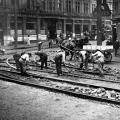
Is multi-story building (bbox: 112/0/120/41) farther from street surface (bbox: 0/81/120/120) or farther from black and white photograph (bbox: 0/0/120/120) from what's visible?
street surface (bbox: 0/81/120/120)

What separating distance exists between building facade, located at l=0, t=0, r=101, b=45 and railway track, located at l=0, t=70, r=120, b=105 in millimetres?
20950

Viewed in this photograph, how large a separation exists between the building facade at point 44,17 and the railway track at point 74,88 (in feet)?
68.7

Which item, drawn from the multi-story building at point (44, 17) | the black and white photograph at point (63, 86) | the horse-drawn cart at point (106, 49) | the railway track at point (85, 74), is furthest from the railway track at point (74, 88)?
the multi-story building at point (44, 17)

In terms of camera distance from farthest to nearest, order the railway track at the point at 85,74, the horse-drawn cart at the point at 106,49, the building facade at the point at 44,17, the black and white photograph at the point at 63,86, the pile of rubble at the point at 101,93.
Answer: the building facade at the point at 44,17
the horse-drawn cart at the point at 106,49
the railway track at the point at 85,74
the pile of rubble at the point at 101,93
the black and white photograph at the point at 63,86

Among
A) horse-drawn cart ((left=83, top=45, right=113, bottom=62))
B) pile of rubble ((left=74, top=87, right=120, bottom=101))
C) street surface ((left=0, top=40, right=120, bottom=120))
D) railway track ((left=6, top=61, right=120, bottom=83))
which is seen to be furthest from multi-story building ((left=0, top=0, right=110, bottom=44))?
street surface ((left=0, top=40, right=120, bottom=120))

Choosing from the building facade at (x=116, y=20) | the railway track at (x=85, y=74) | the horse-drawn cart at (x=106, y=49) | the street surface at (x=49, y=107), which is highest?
the building facade at (x=116, y=20)

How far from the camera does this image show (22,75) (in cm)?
1603

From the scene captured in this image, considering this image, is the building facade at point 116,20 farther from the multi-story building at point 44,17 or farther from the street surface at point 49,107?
the street surface at point 49,107

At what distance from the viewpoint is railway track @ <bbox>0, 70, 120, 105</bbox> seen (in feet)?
35.1

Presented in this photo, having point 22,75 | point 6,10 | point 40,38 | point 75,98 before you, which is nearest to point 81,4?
point 40,38

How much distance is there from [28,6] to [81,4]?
46.4 ft

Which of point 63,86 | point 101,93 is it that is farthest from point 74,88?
point 101,93

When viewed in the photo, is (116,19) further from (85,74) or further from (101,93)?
(101,93)

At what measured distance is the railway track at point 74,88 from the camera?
35.1 ft
